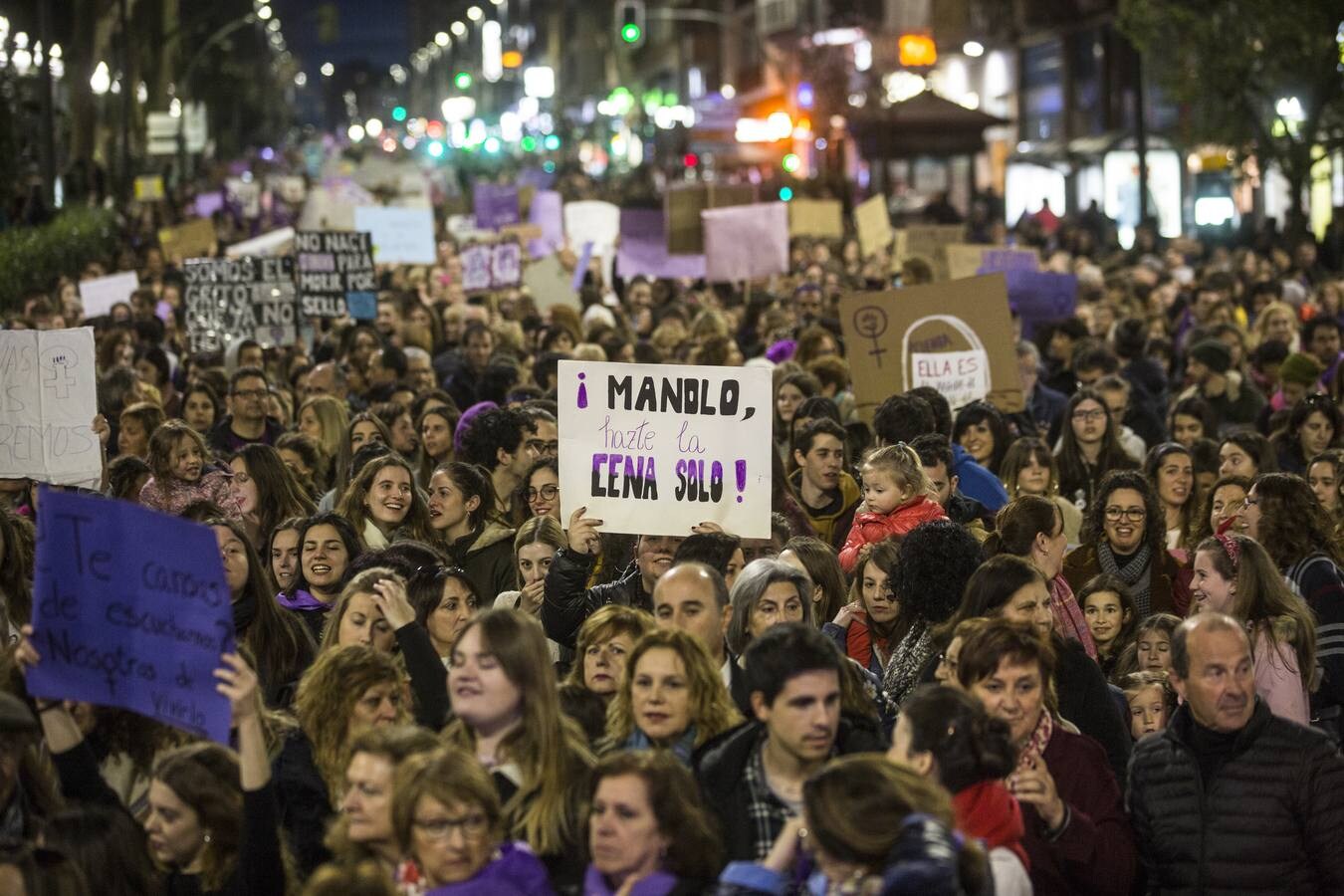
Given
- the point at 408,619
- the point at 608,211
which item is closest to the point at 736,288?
the point at 608,211

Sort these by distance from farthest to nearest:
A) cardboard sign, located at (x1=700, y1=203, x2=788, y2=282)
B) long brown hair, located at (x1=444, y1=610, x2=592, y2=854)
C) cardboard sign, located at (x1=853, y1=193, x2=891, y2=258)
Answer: cardboard sign, located at (x1=853, y1=193, x2=891, y2=258)
cardboard sign, located at (x1=700, y1=203, x2=788, y2=282)
long brown hair, located at (x1=444, y1=610, x2=592, y2=854)

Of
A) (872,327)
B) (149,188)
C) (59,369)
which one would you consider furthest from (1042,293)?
(149,188)

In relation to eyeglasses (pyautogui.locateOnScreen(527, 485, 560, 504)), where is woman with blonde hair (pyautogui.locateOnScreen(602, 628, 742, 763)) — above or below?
below

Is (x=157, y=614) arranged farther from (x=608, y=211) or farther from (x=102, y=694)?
(x=608, y=211)

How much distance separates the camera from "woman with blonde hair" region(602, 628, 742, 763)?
574 cm

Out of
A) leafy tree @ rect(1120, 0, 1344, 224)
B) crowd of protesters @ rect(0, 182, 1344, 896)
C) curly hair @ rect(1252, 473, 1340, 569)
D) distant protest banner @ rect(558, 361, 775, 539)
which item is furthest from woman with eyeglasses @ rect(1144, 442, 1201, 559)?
leafy tree @ rect(1120, 0, 1344, 224)

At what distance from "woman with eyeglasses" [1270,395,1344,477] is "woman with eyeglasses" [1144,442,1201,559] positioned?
146 centimetres

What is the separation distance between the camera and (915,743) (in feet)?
16.4

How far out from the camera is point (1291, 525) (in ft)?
27.5

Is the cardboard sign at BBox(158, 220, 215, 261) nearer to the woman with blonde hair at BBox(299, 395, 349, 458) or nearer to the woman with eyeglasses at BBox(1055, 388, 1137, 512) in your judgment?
the woman with blonde hair at BBox(299, 395, 349, 458)

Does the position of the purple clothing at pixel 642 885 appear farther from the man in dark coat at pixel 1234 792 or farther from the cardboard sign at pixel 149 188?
the cardboard sign at pixel 149 188

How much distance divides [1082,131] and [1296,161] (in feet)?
61.7

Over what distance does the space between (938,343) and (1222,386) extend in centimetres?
200

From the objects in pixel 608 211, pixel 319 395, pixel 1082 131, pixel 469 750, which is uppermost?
pixel 1082 131
